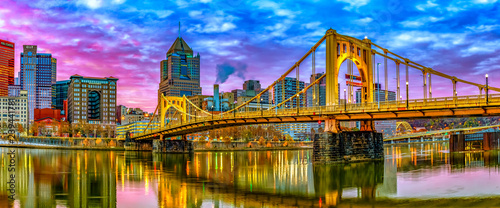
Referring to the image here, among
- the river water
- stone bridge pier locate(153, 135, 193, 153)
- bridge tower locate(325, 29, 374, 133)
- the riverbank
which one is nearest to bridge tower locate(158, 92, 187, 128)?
stone bridge pier locate(153, 135, 193, 153)

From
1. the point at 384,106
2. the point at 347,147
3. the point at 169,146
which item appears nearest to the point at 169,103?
the point at 169,146

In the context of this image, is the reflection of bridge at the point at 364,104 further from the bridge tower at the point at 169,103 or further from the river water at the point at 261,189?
the bridge tower at the point at 169,103

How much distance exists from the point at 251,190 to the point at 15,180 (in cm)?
2207

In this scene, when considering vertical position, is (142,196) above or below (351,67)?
below

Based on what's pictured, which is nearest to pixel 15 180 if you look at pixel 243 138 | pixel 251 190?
pixel 251 190

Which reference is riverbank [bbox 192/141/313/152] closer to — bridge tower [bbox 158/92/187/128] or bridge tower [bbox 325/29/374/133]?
bridge tower [bbox 158/92/187/128]

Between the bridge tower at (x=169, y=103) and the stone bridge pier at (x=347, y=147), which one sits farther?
the bridge tower at (x=169, y=103)

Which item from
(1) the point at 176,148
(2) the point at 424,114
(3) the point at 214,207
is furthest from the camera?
(1) the point at 176,148

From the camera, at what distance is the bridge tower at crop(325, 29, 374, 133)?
59.0m

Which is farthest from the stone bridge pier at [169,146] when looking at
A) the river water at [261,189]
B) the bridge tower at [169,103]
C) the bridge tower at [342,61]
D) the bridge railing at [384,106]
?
the river water at [261,189]

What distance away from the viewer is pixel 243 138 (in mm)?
166375

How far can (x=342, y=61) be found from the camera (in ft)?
202

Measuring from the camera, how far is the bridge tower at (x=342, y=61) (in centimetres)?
5900

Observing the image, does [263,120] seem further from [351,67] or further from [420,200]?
[420,200]
